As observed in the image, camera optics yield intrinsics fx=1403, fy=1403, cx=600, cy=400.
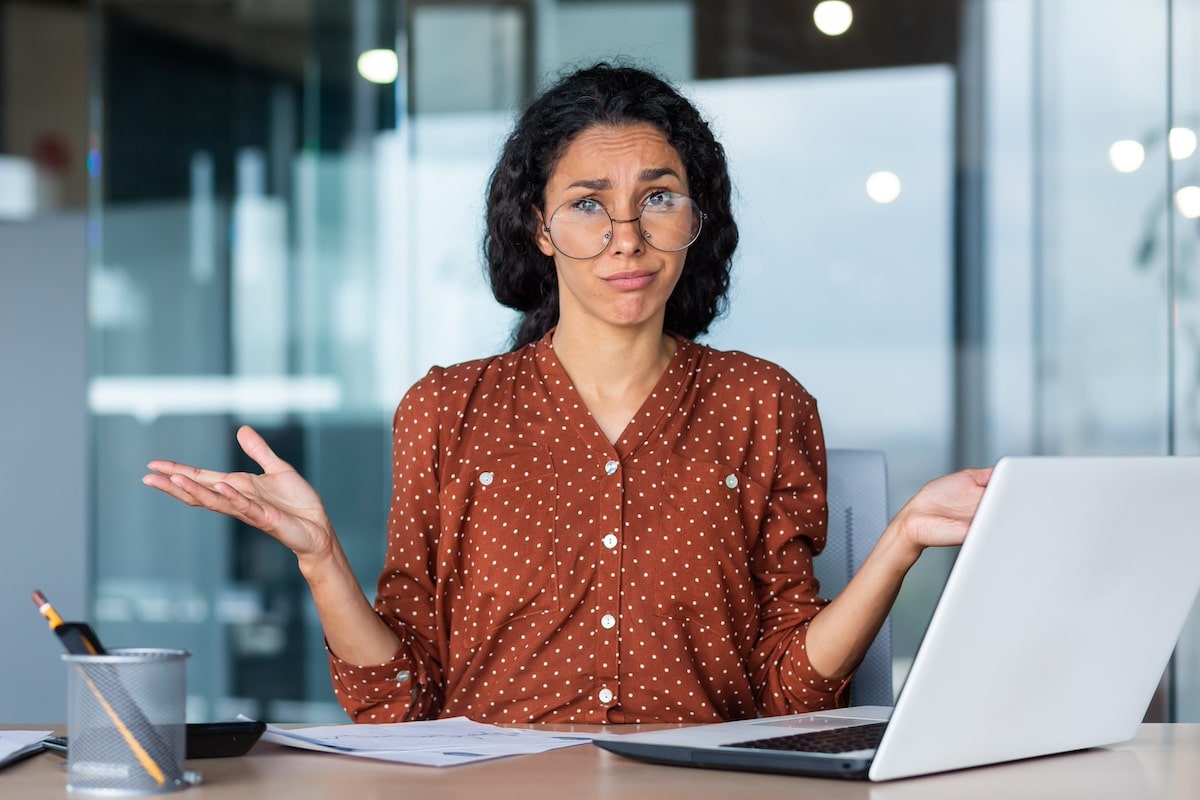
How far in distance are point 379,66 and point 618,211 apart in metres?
1.93

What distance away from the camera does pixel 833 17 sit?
334 centimetres

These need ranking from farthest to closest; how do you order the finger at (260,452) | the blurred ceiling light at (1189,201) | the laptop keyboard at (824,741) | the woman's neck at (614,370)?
the blurred ceiling light at (1189,201) → the woman's neck at (614,370) → the finger at (260,452) → the laptop keyboard at (824,741)

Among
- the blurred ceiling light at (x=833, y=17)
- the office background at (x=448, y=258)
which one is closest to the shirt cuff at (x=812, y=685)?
the office background at (x=448, y=258)

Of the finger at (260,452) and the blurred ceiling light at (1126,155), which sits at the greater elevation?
the blurred ceiling light at (1126,155)

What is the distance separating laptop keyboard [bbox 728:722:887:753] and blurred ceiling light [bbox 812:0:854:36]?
2.44m

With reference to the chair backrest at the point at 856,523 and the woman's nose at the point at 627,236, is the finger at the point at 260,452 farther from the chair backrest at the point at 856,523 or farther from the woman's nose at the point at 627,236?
the chair backrest at the point at 856,523

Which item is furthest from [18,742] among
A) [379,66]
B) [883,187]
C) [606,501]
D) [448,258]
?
[379,66]

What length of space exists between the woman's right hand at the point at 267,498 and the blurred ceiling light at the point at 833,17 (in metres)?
2.29

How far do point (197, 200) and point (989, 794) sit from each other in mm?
3249

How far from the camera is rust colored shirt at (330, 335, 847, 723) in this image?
5.69 ft

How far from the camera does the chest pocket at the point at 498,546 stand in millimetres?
1773

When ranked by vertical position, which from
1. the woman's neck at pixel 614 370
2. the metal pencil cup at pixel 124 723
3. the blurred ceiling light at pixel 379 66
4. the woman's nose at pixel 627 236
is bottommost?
the metal pencil cup at pixel 124 723

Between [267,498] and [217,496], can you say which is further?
[267,498]

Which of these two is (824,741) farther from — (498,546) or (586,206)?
(586,206)
